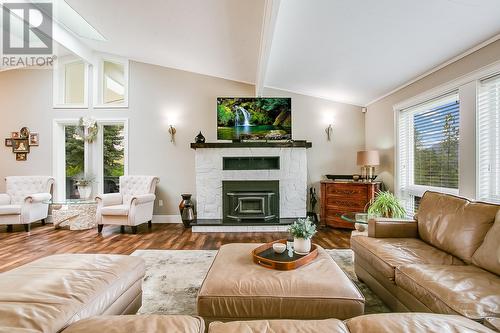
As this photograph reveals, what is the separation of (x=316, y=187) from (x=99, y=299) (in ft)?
14.5

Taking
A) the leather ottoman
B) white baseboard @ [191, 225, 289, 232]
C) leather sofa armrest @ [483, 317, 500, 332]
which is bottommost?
white baseboard @ [191, 225, 289, 232]

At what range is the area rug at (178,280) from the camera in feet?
6.55

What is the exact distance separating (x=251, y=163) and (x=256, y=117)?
2.97ft

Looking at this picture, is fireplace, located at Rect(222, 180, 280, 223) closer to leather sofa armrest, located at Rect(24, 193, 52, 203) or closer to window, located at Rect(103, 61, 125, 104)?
window, located at Rect(103, 61, 125, 104)

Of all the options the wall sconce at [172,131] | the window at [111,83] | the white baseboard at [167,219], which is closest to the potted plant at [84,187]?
the white baseboard at [167,219]

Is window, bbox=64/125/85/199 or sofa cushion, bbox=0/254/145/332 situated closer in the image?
sofa cushion, bbox=0/254/145/332

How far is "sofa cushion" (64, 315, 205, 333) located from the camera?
0.97 m

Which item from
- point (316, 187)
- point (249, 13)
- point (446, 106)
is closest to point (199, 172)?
point (316, 187)

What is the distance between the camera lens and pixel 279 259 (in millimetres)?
1869

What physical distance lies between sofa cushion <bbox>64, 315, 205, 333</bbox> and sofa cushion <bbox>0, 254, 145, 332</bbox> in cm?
20

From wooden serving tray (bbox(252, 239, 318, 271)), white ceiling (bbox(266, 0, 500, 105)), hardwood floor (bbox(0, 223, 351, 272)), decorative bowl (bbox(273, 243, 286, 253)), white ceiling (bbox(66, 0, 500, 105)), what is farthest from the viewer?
hardwood floor (bbox(0, 223, 351, 272))

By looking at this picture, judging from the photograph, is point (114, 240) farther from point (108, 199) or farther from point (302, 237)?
point (302, 237)

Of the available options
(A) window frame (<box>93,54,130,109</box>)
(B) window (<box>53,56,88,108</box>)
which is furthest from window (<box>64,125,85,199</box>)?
(A) window frame (<box>93,54,130,109</box>)

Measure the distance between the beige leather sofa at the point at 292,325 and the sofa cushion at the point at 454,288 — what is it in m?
0.29
